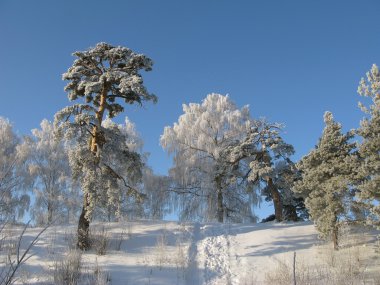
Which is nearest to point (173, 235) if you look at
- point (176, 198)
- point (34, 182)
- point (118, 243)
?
point (118, 243)

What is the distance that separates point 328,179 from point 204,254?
5500 mm

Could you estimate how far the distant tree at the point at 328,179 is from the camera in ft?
45.9

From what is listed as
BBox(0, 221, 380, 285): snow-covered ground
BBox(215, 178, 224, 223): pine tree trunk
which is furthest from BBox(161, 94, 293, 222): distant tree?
BBox(0, 221, 380, 285): snow-covered ground

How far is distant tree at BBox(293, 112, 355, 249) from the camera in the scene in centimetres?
1398

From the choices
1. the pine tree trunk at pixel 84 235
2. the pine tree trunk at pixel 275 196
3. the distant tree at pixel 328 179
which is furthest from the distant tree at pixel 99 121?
the pine tree trunk at pixel 275 196

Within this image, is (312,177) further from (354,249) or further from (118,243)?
(118,243)

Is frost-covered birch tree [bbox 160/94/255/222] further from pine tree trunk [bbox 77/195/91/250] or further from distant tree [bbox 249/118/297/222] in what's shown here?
A: pine tree trunk [bbox 77/195/91/250]

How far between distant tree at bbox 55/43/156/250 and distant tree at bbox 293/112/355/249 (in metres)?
6.84

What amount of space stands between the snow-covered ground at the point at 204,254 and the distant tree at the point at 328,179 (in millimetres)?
980

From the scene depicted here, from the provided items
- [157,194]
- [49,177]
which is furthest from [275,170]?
[49,177]

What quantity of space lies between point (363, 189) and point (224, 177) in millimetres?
14129

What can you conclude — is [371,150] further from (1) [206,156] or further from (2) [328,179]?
(1) [206,156]

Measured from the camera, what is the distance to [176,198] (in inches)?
1103

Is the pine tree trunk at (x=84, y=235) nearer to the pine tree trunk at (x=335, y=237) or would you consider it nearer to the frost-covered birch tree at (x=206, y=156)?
the pine tree trunk at (x=335, y=237)
